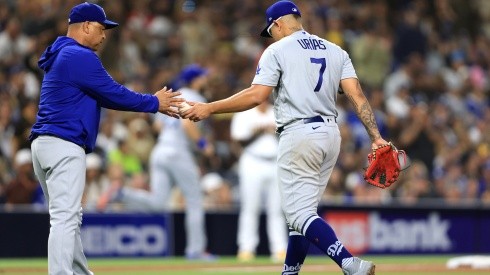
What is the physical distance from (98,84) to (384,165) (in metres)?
2.44

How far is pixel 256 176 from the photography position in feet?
51.9

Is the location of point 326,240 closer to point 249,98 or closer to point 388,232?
point 249,98

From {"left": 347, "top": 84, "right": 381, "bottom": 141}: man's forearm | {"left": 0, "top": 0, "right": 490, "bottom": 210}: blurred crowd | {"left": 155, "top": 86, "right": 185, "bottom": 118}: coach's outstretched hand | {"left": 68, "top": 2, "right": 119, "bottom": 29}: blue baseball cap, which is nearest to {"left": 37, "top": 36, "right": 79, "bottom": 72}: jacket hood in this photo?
{"left": 68, "top": 2, "right": 119, "bottom": 29}: blue baseball cap

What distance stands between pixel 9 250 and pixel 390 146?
8.01 m

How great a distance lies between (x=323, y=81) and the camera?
9305 mm

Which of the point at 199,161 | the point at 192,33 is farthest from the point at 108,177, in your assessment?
the point at 192,33

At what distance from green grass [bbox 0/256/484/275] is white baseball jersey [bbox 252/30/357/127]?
3820 millimetres

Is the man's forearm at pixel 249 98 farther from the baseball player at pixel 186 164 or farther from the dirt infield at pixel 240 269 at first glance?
the baseball player at pixel 186 164

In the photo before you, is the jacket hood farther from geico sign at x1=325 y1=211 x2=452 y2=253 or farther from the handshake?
geico sign at x1=325 y1=211 x2=452 y2=253

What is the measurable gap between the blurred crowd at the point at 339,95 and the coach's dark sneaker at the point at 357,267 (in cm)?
798

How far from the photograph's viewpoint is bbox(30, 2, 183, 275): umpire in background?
884cm

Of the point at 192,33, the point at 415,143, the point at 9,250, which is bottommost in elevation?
the point at 9,250

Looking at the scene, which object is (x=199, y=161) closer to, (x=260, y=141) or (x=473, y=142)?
(x=260, y=141)

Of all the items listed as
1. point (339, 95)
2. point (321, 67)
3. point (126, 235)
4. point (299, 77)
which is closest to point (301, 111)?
point (299, 77)
